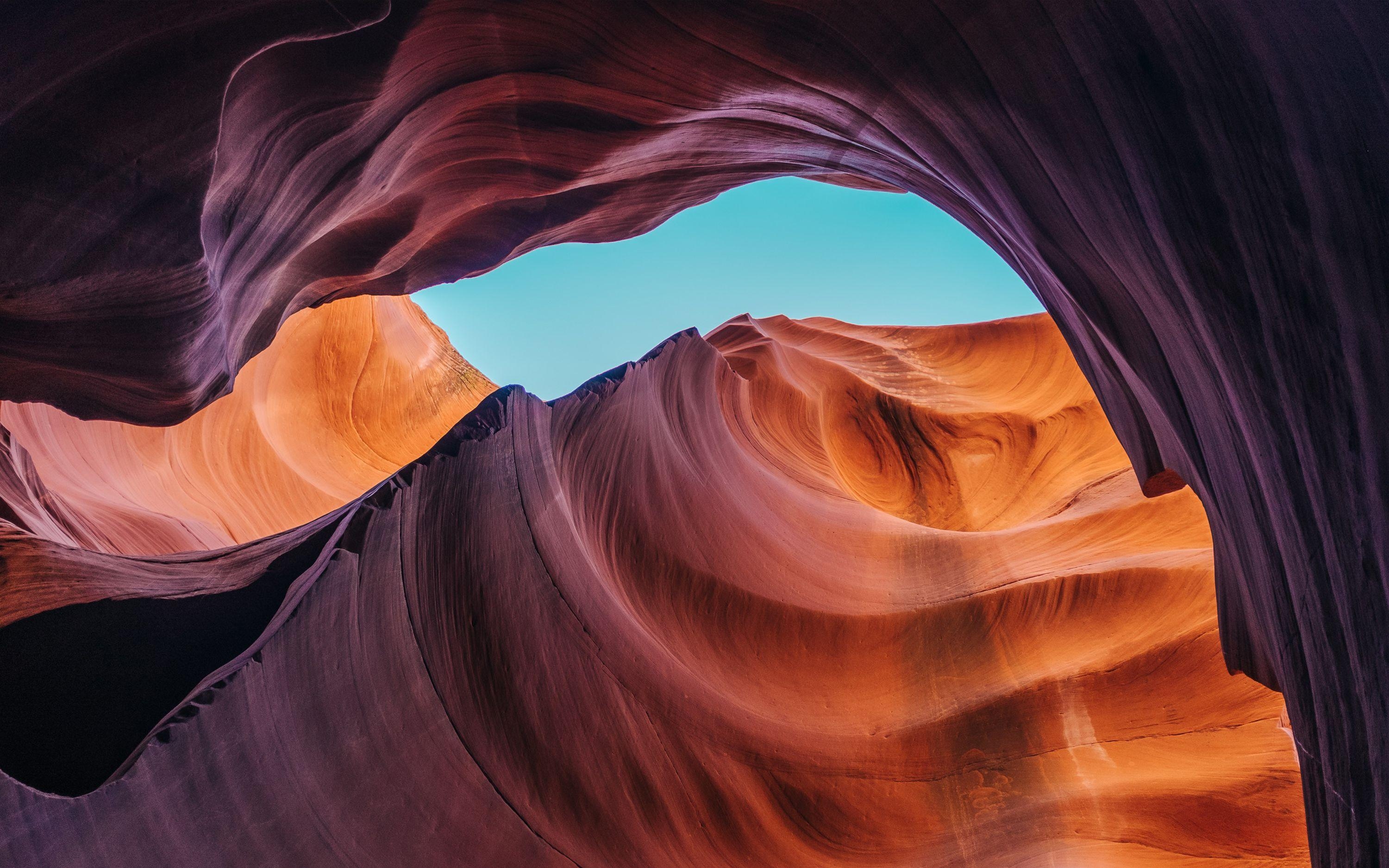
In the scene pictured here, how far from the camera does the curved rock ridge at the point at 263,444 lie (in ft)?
15.3

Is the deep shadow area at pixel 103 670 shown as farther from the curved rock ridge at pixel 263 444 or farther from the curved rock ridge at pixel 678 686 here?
the curved rock ridge at pixel 263 444

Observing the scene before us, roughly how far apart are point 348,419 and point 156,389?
269 inches

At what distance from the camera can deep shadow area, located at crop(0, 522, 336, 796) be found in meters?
2.39

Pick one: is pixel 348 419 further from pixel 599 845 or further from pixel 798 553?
pixel 599 845

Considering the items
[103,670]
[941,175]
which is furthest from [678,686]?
[941,175]

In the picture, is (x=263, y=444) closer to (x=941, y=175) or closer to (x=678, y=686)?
(x=678, y=686)

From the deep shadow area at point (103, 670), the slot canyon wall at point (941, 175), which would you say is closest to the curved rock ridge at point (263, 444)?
the deep shadow area at point (103, 670)

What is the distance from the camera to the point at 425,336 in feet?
36.8

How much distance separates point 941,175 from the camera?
324cm

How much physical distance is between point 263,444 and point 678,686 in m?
6.50

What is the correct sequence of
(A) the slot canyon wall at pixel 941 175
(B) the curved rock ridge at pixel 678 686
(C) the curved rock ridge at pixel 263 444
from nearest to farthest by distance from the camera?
(A) the slot canyon wall at pixel 941 175 → (B) the curved rock ridge at pixel 678 686 → (C) the curved rock ridge at pixel 263 444

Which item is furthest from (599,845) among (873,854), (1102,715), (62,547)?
(1102,715)

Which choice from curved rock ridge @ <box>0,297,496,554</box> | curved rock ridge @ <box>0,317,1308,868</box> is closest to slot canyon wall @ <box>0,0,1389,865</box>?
curved rock ridge @ <box>0,317,1308,868</box>

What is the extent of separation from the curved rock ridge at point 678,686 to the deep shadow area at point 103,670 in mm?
35
